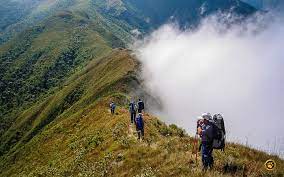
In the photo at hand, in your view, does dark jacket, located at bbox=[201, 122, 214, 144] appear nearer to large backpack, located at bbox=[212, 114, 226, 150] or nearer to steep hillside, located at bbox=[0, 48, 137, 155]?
large backpack, located at bbox=[212, 114, 226, 150]

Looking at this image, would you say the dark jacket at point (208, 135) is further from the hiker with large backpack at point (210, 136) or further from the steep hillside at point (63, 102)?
the steep hillside at point (63, 102)

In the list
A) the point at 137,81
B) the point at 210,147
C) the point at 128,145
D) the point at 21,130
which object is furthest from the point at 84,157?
the point at 21,130

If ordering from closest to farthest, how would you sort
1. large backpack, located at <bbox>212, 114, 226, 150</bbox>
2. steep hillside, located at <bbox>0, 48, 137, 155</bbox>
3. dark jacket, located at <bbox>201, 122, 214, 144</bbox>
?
1. dark jacket, located at <bbox>201, 122, 214, 144</bbox>
2. large backpack, located at <bbox>212, 114, 226, 150</bbox>
3. steep hillside, located at <bbox>0, 48, 137, 155</bbox>

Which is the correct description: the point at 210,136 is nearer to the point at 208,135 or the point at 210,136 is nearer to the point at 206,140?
the point at 208,135


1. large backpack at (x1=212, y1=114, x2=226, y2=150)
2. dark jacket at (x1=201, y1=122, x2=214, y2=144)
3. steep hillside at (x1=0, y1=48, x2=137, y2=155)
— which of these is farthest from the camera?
steep hillside at (x1=0, y1=48, x2=137, y2=155)

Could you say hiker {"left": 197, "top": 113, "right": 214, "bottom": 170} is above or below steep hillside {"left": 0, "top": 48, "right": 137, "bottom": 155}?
below

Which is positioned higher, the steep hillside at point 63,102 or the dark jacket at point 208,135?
the steep hillside at point 63,102

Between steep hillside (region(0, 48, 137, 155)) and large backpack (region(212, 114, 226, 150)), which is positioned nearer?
large backpack (region(212, 114, 226, 150))

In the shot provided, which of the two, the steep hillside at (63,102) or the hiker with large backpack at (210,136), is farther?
the steep hillside at (63,102)

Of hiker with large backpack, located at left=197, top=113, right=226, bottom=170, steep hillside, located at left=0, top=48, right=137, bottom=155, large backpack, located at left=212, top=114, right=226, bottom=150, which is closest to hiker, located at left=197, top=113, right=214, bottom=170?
hiker with large backpack, located at left=197, top=113, right=226, bottom=170

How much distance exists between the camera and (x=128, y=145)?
3052 centimetres

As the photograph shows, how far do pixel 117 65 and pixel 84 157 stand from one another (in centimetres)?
12683

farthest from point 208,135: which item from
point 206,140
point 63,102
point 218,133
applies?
point 63,102

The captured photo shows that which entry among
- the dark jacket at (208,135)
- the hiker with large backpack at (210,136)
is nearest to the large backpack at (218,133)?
the hiker with large backpack at (210,136)
